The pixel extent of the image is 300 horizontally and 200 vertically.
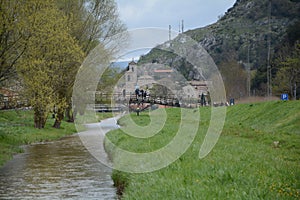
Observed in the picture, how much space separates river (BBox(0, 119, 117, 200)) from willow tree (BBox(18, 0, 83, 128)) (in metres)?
4.77

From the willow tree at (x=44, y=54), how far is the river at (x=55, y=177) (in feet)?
15.6

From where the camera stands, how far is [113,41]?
40.4 m

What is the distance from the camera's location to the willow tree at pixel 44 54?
24.3 metres

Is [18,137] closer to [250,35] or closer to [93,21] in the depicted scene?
[93,21]

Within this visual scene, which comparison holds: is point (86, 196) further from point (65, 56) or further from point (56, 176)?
point (65, 56)

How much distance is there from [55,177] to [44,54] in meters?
12.9

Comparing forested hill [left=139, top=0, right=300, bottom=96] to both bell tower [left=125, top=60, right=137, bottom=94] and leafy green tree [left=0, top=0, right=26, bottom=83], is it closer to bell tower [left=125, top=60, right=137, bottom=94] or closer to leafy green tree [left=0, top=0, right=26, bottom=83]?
bell tower [left=125, top=60, right=137, bottom=94]

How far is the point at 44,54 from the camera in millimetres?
26922

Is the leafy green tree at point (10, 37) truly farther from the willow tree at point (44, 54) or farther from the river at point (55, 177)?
the river at point (55, 177)

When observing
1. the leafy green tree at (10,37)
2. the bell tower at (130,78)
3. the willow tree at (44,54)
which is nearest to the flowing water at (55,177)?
the willow tree at (44,54)

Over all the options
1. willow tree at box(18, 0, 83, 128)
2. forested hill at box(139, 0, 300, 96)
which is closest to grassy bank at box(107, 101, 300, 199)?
willow tree at box(18, 0, 83, 128)

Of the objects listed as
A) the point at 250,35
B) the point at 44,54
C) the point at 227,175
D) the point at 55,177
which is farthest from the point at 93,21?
the point at 250,35

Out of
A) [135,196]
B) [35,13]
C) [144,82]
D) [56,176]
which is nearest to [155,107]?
[144,82]

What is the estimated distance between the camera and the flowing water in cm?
1321
